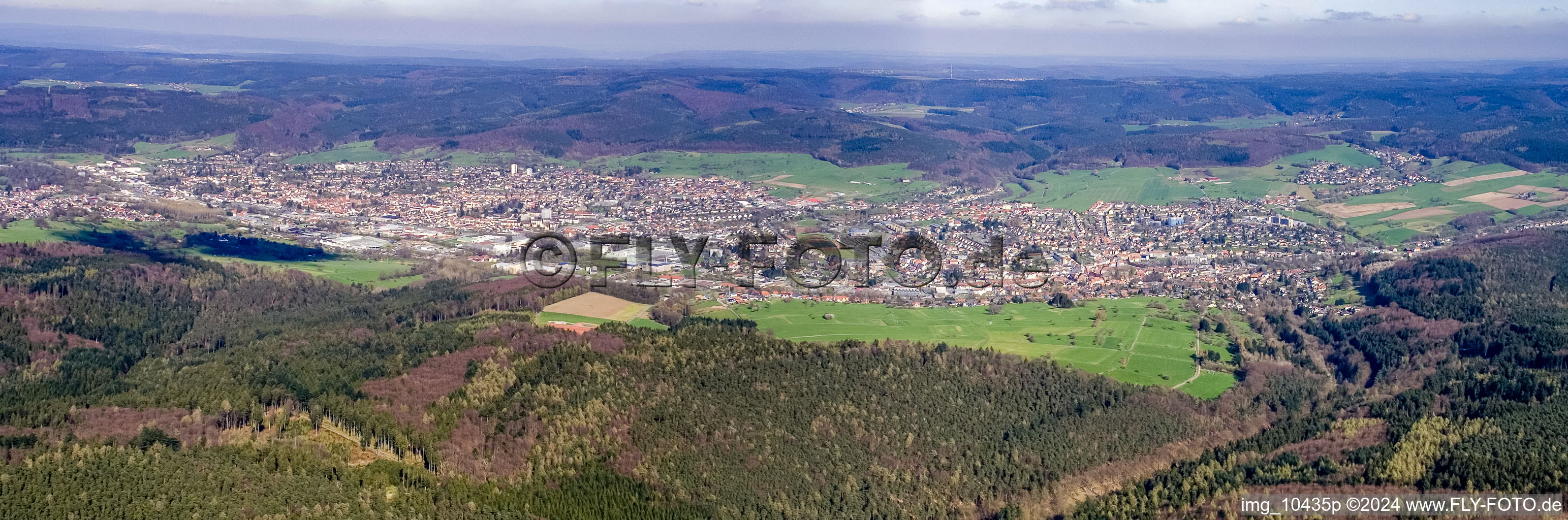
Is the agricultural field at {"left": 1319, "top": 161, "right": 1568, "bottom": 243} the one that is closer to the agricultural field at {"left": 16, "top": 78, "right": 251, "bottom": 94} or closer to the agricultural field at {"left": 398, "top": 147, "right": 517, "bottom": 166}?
the agricultural field at {"left": 398, "top": 147, "right": 517, "bottom": 166}

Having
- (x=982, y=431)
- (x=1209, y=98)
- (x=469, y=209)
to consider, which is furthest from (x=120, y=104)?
(x=1209, y=98)

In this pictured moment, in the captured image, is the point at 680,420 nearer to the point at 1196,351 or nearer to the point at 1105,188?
the point at 1196,351

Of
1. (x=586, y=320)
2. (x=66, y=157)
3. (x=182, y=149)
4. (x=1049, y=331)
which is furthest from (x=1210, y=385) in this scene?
(x=182, y=149)

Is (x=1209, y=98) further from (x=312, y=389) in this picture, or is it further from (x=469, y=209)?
(x=312, y=389)

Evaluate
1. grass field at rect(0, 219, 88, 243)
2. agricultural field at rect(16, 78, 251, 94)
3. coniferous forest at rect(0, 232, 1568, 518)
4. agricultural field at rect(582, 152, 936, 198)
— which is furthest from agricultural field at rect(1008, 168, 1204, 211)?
agricultural field at rect(16, 78, 251, 94)

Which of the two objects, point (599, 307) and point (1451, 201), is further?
point (1451, 201)

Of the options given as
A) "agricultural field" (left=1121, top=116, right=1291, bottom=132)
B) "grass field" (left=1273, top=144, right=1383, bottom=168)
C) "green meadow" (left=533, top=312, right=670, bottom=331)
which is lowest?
"green meadow" (left=533, top=312, right=670, bottom=331)

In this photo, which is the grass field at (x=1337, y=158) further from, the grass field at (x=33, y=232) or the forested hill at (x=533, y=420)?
the grass field at (x=33, y=232)
